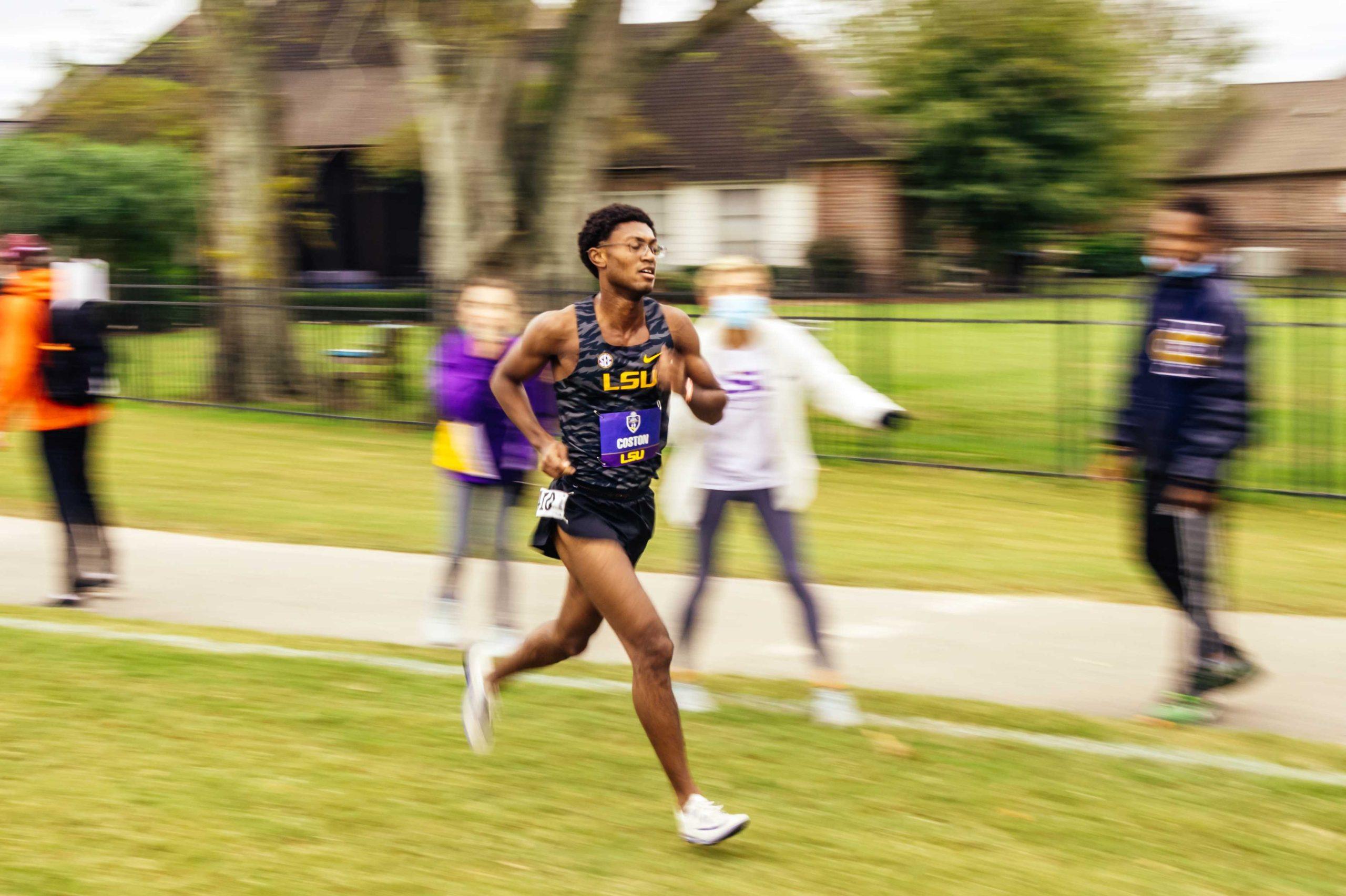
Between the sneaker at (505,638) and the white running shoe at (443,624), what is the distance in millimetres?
162

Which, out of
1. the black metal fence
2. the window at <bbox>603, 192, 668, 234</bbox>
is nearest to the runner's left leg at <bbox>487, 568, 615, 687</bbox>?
the black metal fence

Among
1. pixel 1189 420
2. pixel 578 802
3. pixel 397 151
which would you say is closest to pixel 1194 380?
pixel 1189 420

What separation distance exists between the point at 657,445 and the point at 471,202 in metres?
11.4

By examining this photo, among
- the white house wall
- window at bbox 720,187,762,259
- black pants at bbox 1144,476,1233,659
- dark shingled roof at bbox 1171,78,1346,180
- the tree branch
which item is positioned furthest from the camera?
dark shingled roof at bbox 1171,78,1346,180

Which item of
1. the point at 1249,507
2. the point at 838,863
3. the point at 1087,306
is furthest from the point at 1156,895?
the point at 1087,306

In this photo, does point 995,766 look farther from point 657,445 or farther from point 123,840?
point 123,840

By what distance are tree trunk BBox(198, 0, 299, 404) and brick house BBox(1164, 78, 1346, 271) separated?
29.0m

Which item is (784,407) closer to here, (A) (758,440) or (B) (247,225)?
(A) (758,440)

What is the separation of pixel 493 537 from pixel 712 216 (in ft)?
93.0

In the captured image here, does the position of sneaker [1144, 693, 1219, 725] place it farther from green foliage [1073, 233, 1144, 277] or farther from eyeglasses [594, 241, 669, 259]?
green foliage [1073, 233, 1144, 277]

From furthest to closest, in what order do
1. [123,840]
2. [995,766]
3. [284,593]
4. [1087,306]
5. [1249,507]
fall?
[1087,306] < [1249,507] < [284,593] < [995,766] < [123,840]

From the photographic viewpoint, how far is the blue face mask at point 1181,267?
5.43 metres

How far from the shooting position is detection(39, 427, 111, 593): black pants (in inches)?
305

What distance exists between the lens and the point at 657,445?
15.2 ft
